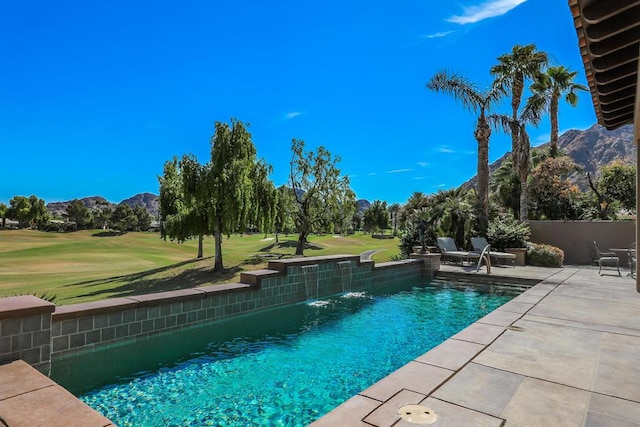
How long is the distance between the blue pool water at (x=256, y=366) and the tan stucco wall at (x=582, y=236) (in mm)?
12098

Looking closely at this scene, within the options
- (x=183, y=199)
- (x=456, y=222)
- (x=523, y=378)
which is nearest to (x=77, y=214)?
(x=183, y=199)

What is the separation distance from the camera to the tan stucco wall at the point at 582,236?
50.3 ft

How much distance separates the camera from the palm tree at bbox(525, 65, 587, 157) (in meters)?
19.9

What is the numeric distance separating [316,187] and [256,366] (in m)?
21.6

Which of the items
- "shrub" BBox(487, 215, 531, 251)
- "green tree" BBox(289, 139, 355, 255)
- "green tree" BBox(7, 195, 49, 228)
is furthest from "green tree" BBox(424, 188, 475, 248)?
"green tree" BBox(7, 195, 49, 228)

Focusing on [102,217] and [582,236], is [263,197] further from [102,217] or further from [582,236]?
[102,217]

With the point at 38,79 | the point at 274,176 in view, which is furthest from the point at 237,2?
the point at 38,79

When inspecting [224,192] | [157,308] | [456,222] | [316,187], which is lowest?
[157,308]

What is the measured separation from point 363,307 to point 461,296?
304cm

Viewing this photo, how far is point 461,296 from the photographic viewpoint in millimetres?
9398

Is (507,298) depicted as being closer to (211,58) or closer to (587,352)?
(587,352)

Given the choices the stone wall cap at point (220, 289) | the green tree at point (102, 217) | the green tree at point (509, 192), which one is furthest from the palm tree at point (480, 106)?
the green tree at point (102, 217)

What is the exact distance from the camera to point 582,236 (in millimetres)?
16281

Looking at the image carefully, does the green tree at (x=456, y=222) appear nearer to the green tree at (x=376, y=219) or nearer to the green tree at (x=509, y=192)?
the green tree at (x=509, y=192)
